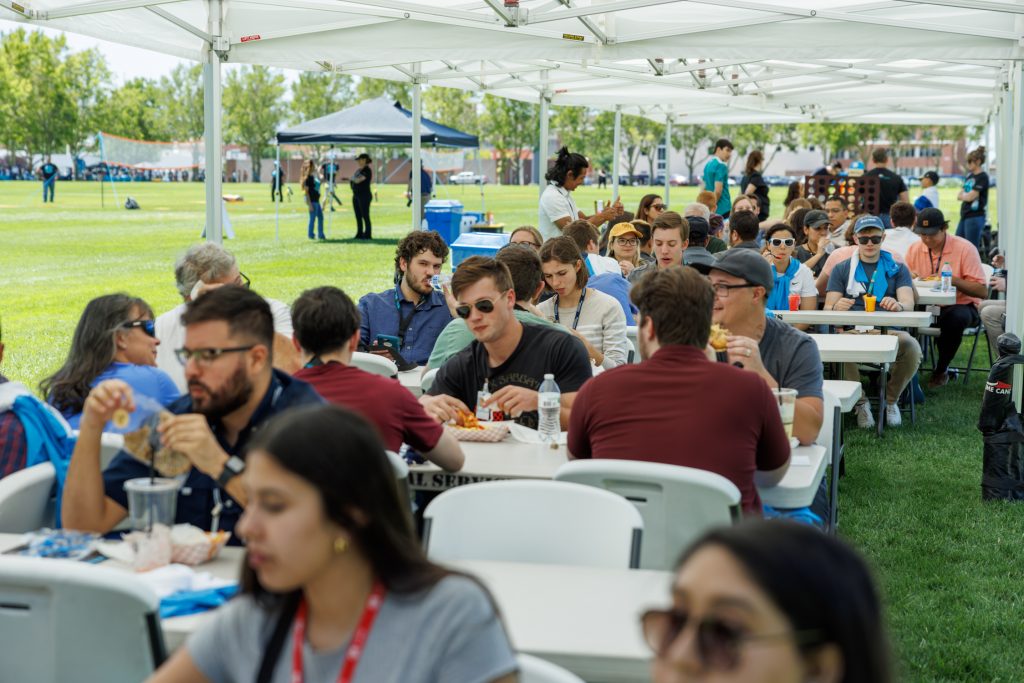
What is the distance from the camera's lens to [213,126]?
7.73 metres

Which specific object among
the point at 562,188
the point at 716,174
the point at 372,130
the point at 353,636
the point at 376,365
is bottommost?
the point at 376,365

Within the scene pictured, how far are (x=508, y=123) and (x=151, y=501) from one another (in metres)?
64.8

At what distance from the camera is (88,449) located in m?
3.07

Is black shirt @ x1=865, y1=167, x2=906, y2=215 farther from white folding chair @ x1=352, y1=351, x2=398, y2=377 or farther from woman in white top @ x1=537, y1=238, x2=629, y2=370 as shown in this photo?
white folding chair @ x1=352, y1=351, x2=398, y2=377

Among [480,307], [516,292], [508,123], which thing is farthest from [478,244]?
[508,123]

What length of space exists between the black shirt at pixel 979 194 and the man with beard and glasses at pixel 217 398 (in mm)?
15484

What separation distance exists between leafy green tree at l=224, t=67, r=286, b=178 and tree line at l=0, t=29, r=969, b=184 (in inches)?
2.5

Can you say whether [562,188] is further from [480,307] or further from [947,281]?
[480,307]

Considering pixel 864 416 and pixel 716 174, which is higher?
pixel 716 174

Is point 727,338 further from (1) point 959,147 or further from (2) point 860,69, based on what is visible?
(1) point 959,147

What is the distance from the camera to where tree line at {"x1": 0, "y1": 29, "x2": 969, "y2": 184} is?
55.5m

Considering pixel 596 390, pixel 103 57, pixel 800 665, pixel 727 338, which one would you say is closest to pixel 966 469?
pixel 727 338

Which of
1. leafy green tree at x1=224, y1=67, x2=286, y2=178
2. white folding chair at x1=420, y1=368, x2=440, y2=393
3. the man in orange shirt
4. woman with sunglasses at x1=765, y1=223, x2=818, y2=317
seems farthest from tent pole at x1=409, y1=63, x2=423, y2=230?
leafy green tree at x1=224, y1=67, x2=286, y2=178

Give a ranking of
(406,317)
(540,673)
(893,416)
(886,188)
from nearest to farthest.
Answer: (540,673), (406,317), (893,416), (886,188)
